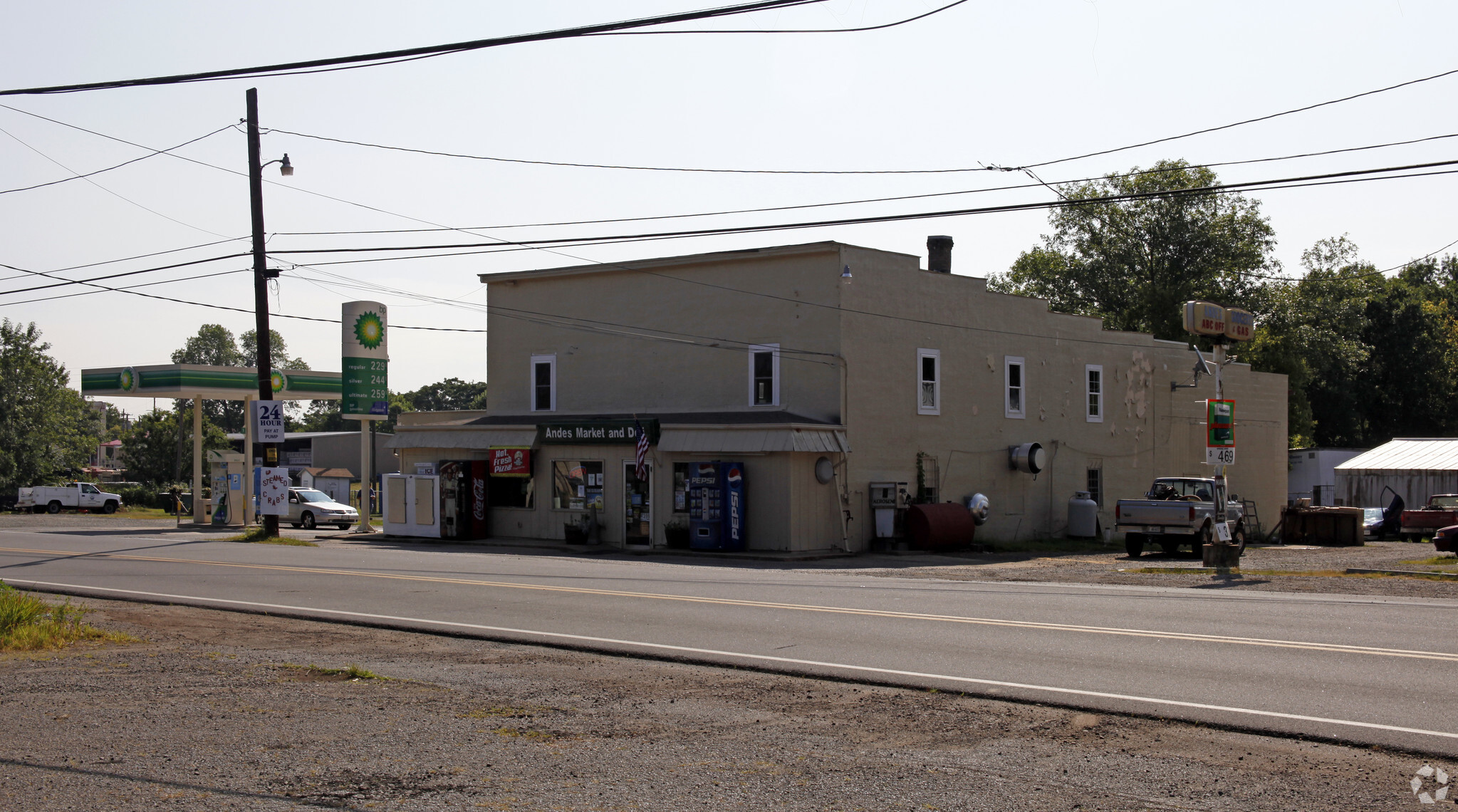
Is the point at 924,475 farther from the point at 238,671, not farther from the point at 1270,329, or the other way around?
the point at 1270,329

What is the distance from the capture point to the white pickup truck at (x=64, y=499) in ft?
194

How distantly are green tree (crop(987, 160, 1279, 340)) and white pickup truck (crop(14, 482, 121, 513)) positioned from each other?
50.4 metres

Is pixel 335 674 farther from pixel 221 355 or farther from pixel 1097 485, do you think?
pixel 221 355

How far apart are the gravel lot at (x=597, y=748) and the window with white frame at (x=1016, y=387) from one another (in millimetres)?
25808

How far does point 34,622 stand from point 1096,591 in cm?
1390

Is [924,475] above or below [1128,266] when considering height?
below

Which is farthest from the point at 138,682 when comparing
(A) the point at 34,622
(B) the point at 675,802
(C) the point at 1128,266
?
(C) the point at 1128,266

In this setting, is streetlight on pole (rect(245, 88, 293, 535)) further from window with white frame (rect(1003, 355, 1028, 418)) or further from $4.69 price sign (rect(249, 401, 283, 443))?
window with white frame (rect(1003, 355, 1028, 418))

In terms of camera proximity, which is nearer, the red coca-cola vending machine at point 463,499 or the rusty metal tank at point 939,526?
the rusty metal tank at point 939,526

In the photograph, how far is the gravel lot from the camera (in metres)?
6.49

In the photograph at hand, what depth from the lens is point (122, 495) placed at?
73562mm

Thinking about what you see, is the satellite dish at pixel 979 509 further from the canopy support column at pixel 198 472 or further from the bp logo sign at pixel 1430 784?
the canopy support column at pixel 198 472

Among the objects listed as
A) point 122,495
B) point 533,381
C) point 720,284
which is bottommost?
point 122,495

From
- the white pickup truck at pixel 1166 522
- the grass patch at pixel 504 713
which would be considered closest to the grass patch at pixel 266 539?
the white pickup truck at pixel 1166 522
